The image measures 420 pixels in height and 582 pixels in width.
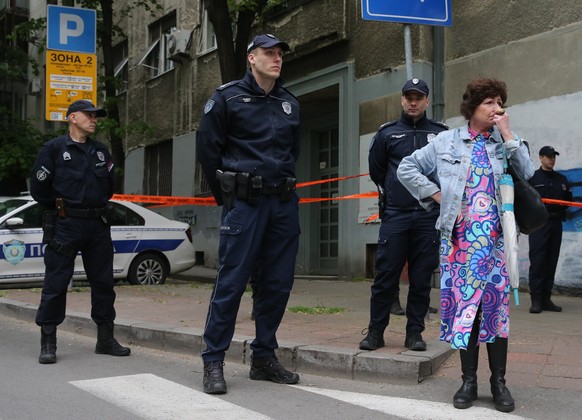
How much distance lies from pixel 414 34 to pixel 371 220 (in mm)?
3115

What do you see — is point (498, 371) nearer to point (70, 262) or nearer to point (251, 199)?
point (251, 199)

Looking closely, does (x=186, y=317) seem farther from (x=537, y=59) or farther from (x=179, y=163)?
(x=179, y=163)

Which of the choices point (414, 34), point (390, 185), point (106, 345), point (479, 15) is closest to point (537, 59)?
point (479, 15)

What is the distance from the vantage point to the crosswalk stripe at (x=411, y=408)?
3.90 meters

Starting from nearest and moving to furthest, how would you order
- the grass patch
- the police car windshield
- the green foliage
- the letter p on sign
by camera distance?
the grass patch
the police car windshield
the letter p on sign
the green foliage

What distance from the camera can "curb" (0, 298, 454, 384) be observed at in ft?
15.6

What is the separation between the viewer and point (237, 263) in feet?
14.5

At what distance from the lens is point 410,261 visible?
5.29 m

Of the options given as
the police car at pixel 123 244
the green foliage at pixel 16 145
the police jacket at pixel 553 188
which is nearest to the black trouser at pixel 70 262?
the police car at pixel 123 244

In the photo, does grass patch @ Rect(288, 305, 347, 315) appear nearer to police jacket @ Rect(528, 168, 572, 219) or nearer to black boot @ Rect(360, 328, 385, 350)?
black boot @ Rect(360, 328, 385, 350)

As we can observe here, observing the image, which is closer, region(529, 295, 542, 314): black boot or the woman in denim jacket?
the woman in denim jacket

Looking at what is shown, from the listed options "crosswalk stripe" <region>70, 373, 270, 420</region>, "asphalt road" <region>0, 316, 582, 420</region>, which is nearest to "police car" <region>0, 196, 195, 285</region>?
"asphalt road" <region>0, 316, 582, 420</region>

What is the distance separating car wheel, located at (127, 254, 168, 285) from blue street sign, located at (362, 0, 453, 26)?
20.8 ft

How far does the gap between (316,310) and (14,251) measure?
5.38 m
